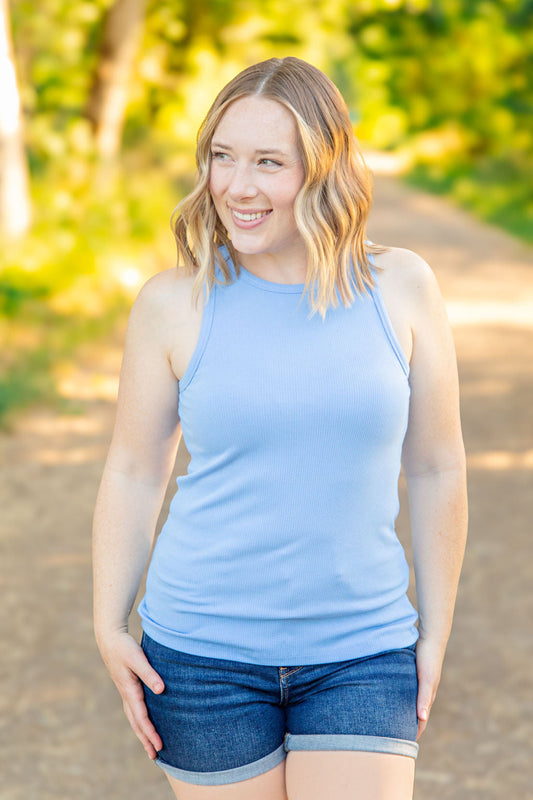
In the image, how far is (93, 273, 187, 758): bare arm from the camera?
1.77m

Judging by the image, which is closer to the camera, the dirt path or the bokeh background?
the dirt path

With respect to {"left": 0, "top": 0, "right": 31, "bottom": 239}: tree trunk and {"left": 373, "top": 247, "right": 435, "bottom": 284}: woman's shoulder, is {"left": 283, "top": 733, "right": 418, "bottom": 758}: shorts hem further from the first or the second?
{"left": 0, "top": 0, "right": 31, "bottom": 239}: tree trunk

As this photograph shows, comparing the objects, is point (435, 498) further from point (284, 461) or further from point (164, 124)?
point (164, 124)

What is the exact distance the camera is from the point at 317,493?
5.53 feet

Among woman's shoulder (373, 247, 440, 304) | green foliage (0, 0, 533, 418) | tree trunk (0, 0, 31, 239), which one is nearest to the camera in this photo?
woman's shoulder (373, 247, 440, 304)

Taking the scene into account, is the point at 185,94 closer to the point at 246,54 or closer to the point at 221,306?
the point at 246,54

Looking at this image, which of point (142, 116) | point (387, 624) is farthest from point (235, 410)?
point (142, 116)

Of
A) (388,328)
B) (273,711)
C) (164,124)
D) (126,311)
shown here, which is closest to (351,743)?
(273,711)

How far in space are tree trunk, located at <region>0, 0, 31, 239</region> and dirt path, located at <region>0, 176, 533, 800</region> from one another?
2.02 metres

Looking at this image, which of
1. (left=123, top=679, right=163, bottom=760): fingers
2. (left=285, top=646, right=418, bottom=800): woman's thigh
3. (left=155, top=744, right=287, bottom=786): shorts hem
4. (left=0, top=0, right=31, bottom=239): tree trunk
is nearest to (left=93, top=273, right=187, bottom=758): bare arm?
(left=123, top=679, right=163, bottom=760): fingers

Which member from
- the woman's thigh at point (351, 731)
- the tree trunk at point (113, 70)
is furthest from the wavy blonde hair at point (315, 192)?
the tree trunk at point (113, 70)

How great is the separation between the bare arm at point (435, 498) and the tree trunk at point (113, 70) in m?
11.3

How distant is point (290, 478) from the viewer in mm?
1687

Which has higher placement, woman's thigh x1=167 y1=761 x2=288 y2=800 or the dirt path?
woman's thigh x1=167 y1=761 x2=288 y2=800
